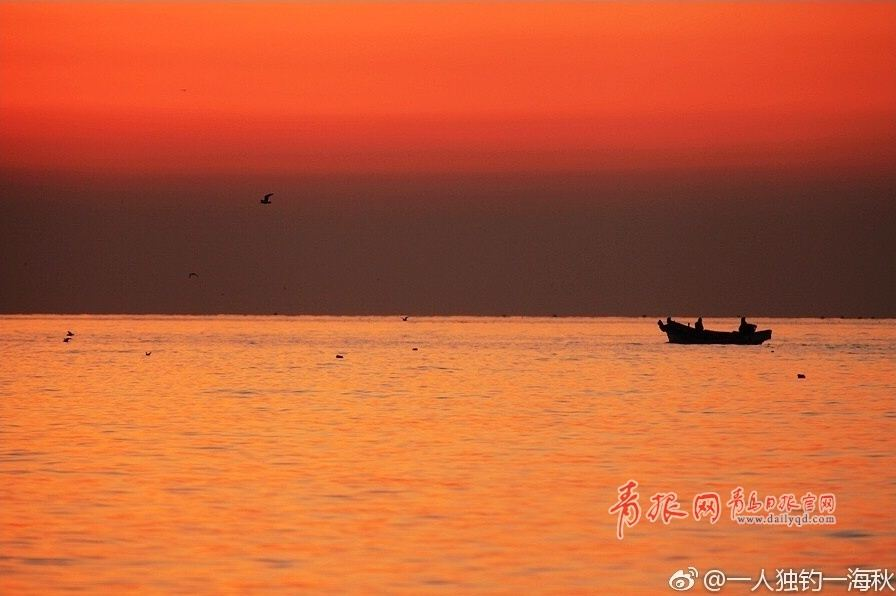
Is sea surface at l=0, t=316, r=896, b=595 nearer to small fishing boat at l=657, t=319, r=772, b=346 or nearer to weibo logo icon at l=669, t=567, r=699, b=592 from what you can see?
weibo logo icon at l=669, t=567, r=699, b=592

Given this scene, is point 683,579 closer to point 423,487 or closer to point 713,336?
point 423,487

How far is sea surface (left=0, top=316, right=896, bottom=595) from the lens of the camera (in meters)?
21.8

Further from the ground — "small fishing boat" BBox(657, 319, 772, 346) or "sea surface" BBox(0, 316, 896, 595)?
"small fishing boat" BBox(657, 319, 772, 346)

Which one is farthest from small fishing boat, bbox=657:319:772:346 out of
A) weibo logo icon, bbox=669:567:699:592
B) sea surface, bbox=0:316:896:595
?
weibo logo icon, bbox=669:567:699:592

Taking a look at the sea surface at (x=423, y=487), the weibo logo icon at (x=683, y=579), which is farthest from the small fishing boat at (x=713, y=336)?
the weibo logo icon at (x=683, y=579)

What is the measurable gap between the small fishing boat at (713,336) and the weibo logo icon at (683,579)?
118284mm

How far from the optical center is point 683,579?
2112 centimetres

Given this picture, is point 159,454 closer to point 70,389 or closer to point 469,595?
point 469,595

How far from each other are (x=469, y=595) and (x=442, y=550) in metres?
3.18

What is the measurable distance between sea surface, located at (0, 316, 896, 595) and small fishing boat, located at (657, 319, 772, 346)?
76.3m

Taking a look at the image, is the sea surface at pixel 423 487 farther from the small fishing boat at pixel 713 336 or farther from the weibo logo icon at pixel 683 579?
the small fishing boat at pixel 713 336

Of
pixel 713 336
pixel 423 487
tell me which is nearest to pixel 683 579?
pixel 423 487

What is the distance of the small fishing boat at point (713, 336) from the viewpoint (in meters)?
140

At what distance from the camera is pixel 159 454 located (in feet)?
120
